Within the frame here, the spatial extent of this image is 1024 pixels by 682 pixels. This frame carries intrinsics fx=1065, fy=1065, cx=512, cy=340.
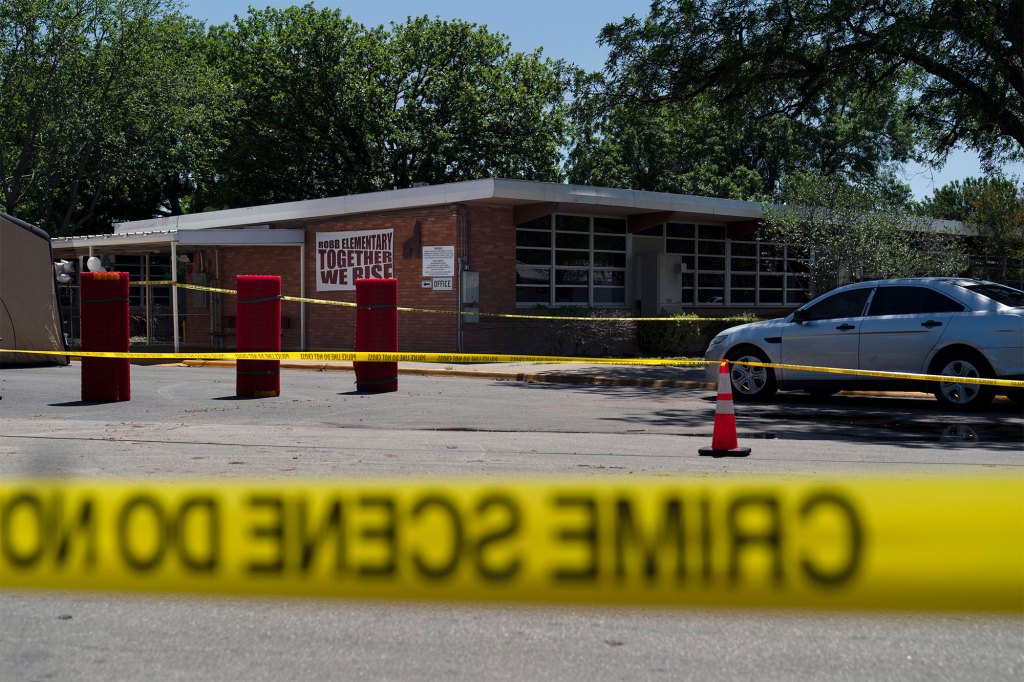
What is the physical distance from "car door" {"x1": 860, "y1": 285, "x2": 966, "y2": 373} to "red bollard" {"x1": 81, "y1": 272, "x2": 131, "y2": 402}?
30.5 ft

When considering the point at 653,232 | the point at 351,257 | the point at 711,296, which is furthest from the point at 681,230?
the point at 351,257

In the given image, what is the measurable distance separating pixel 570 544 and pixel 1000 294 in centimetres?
1157

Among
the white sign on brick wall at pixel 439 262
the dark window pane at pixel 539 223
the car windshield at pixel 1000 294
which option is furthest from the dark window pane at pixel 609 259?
the car windshield at pixel 1000 294

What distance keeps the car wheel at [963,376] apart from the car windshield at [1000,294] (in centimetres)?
80

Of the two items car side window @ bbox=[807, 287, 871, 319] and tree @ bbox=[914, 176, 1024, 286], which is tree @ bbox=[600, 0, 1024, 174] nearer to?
car side window @ bbox=[807, 287, 871, 319]

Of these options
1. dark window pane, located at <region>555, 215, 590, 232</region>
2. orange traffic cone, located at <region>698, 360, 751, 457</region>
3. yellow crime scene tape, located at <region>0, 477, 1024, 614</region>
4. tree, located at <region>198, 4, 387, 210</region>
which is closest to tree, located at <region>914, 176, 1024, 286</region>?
dark window pane, located at <region>555, 215, 590, 232</region>

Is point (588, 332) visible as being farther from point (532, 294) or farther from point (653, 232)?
point (653, 232)

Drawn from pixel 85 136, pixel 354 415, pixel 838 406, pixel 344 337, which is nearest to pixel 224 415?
pixel 354 415

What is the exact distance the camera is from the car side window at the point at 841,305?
539 inches

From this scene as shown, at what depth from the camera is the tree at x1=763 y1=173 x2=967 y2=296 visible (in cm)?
2373

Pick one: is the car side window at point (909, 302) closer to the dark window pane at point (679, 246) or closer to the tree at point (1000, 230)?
the dark window pane at point (679, 246)

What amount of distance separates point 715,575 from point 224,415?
32.0 ft

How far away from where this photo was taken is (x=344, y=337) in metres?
25.3

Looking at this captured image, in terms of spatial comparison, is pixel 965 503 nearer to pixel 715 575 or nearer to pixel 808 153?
pixel 715 575
